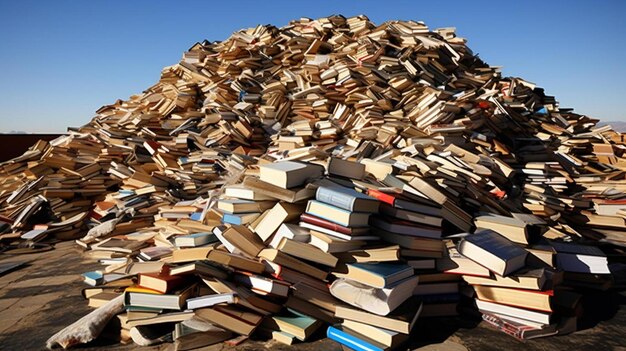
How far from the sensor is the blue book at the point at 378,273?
9.72ft

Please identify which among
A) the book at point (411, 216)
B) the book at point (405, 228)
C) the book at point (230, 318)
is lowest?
the book at point (230, 318)

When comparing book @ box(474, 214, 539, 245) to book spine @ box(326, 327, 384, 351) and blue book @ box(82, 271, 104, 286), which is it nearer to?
book spine @ box(326, 327, 384, 351)

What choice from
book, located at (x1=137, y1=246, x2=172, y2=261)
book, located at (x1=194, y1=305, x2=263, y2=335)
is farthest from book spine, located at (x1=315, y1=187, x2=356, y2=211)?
book, located at (x1=137, y1=246, x2=172, y2=261)

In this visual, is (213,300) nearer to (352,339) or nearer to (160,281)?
(160,281)

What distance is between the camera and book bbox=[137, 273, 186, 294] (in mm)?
3232

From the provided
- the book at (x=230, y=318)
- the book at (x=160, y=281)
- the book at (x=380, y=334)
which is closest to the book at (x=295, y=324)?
the book at (x=230, y=318)

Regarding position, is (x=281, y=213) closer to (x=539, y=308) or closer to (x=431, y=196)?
(x=431, y=196)

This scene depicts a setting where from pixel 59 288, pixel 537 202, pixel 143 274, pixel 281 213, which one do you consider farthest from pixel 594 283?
pixel 59 288

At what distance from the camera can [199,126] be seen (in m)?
8.70

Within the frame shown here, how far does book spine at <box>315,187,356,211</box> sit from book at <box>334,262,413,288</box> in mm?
479

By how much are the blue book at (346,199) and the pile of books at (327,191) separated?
0.02 meters

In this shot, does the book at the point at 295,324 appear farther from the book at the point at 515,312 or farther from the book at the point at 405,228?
the book at the point at 515,312

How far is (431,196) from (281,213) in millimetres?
1451

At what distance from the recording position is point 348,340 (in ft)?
9.95
